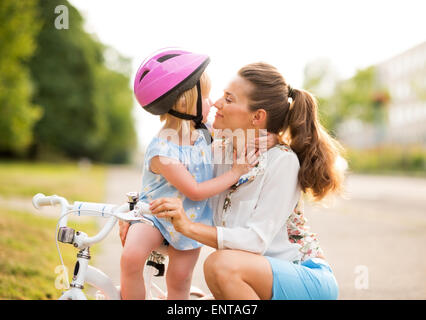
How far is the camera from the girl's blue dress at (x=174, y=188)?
2.39 metres

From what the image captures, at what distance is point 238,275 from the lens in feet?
7.29

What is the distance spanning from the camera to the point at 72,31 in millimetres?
33531

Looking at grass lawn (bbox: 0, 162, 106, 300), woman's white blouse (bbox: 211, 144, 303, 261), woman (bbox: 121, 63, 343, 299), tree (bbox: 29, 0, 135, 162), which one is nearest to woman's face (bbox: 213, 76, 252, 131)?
woman (bbox: 121, 63, 343, 299)

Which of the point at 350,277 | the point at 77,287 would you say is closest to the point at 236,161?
the point at 77,287

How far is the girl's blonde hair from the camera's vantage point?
2445 mm

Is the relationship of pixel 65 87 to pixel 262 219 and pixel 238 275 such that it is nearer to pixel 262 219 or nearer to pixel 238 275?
pixel 262 219

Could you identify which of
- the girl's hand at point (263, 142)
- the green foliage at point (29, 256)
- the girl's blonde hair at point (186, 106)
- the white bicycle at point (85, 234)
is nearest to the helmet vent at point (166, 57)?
the girl's blonde hair at point (186, 106)

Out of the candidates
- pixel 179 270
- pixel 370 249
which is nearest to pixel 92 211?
pixel 179 270

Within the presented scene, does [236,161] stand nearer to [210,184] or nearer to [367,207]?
[210,184]

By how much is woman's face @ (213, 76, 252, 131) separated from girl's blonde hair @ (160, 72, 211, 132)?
12cm

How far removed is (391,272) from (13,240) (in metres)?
4.56

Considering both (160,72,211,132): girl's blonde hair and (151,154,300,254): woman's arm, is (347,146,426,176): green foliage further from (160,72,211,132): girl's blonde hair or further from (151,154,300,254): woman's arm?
(160,72,211,132): girl's blonde hair

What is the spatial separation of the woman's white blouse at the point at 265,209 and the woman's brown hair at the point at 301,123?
0.09 meters

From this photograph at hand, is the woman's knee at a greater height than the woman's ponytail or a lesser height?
lesser
